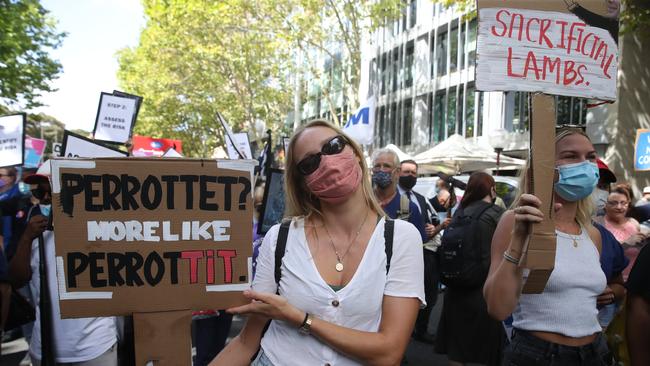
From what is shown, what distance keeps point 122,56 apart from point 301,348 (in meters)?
48.1

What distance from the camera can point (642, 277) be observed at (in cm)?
251

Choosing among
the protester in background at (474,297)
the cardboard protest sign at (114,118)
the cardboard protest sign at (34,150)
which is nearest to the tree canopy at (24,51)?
the cardboard protest sign at (34,150)

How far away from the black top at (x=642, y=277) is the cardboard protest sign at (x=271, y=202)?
9.33ft

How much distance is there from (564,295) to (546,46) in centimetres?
107

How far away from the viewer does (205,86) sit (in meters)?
27.5

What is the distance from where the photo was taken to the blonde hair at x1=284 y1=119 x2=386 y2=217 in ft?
7.46

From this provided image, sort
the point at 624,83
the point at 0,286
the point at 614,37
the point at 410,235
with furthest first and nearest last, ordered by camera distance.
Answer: the point at 624,83
the point at 0,286
the point at 614,37
the point at 410,235

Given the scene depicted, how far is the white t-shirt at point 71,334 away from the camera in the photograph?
3117mm

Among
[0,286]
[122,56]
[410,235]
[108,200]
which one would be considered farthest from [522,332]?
[122,56]

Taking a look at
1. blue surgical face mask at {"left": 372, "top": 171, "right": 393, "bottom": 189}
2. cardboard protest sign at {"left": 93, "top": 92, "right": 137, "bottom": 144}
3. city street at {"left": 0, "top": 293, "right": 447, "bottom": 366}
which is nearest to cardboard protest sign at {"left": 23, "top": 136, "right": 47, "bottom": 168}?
cardboard protest sign at {"left": 93, "top": 92, "right": 137, "bottom": 144}

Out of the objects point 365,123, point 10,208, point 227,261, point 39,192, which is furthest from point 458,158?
point 227,261

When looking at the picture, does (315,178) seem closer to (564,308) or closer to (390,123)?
(564,308)

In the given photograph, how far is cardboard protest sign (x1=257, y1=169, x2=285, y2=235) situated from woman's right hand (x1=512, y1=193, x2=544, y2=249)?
277 centimetres

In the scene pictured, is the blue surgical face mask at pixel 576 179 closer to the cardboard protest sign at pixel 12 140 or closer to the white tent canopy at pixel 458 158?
the cardboard protest sign at pixel 12 140
